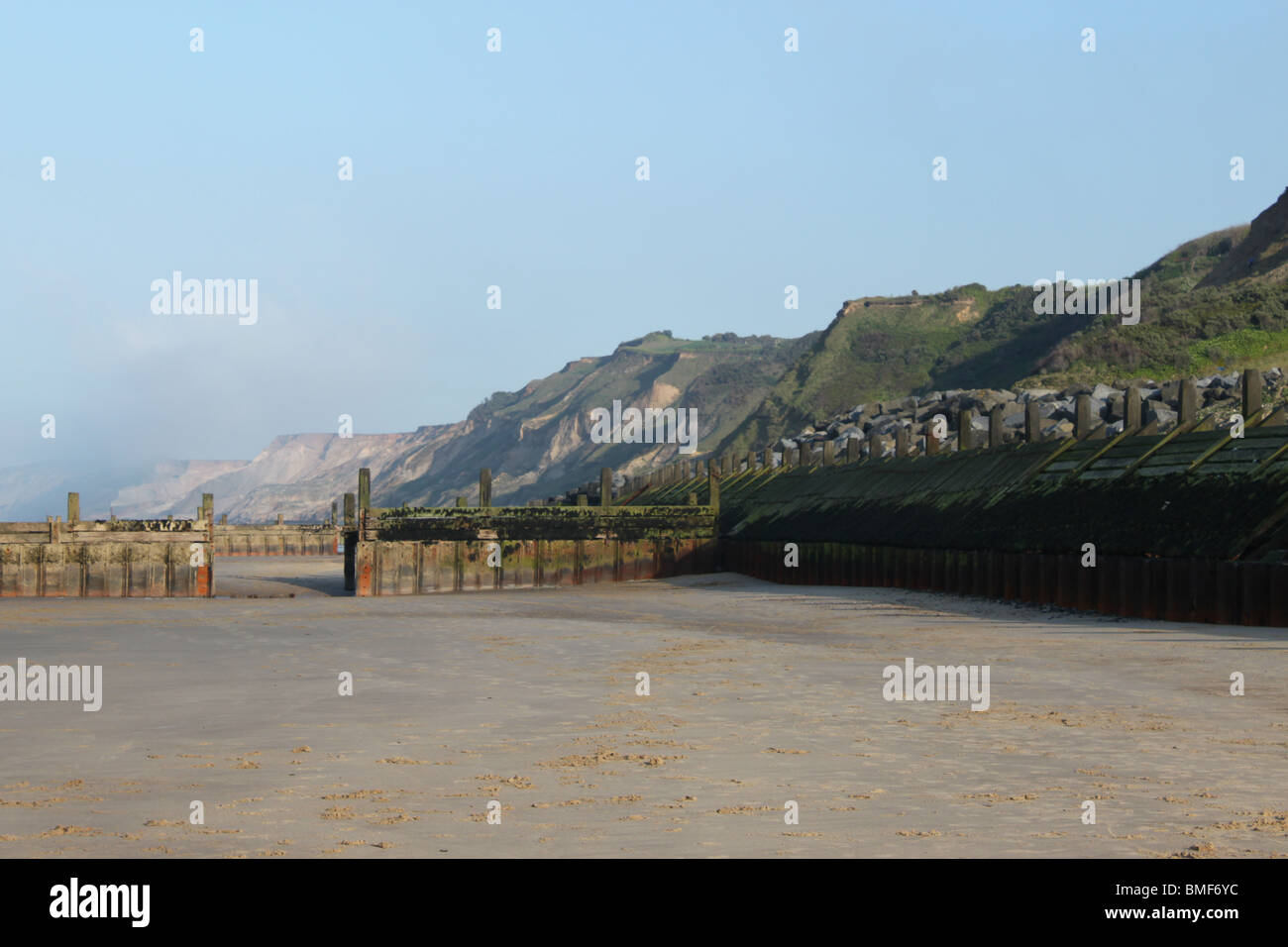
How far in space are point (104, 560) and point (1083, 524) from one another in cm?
2792

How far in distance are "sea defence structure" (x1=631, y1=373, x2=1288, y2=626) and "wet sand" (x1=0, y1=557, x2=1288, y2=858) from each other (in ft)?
4.86

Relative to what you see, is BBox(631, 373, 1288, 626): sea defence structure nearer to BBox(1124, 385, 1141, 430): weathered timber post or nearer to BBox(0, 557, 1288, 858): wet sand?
BBox(1124, 385, 1141, 430): weathered timber post

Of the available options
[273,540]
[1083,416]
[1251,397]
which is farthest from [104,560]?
[273,540]

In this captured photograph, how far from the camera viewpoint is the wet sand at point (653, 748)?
8.45 m

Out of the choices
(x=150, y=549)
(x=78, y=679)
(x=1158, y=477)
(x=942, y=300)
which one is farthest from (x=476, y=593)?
(x=942, y=300)

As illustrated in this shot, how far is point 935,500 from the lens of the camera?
36906 mm

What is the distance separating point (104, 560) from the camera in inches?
1582

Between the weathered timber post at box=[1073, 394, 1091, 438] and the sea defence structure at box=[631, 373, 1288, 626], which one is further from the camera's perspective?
the weathered timber post at box=[1073, 394, 1091, 438]

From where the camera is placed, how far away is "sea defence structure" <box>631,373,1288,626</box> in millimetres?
23625

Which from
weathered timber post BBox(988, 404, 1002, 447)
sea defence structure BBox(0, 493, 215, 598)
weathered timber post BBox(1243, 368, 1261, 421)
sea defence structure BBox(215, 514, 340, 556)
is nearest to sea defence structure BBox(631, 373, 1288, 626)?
weathered timber post BBox(1243, 368, 1261, 421)

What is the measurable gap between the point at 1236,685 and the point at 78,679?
14325 mm

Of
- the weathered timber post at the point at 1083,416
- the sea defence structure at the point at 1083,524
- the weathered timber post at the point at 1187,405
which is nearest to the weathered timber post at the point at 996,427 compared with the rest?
the sea defence structure at the point at 1083,524
